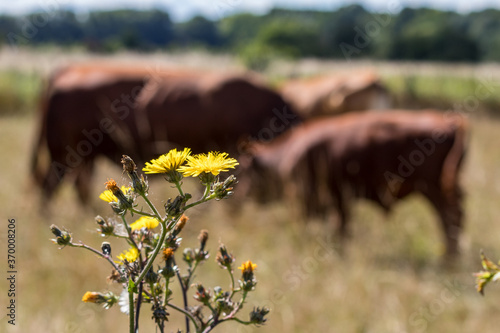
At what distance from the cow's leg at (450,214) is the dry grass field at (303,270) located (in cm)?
11

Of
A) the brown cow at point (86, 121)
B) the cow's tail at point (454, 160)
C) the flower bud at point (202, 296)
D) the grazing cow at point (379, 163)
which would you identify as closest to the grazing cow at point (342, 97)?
the brown cow at point (86, 121)

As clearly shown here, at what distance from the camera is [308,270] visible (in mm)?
3037

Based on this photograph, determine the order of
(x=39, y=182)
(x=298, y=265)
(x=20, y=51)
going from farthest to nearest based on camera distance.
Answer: (x=20, y=51), (x=39, y=182), (x=298, y=265)

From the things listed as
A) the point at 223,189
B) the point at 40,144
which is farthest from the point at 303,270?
the point at 40,144

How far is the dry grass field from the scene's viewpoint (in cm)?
246

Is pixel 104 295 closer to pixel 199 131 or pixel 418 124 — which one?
pixel 418 124

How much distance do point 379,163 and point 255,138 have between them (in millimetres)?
1338

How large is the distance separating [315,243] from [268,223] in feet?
1.50

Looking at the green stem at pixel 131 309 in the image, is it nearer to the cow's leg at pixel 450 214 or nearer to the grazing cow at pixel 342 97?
the cow's leg at pixel 450 214

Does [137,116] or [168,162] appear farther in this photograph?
[137,116]

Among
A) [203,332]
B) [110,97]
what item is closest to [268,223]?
[110,97]

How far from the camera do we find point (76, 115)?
4.38 metres

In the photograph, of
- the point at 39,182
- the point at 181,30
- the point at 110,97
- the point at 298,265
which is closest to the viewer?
the point at 298,265

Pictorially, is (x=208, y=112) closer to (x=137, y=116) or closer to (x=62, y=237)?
(x=137, y=116)
